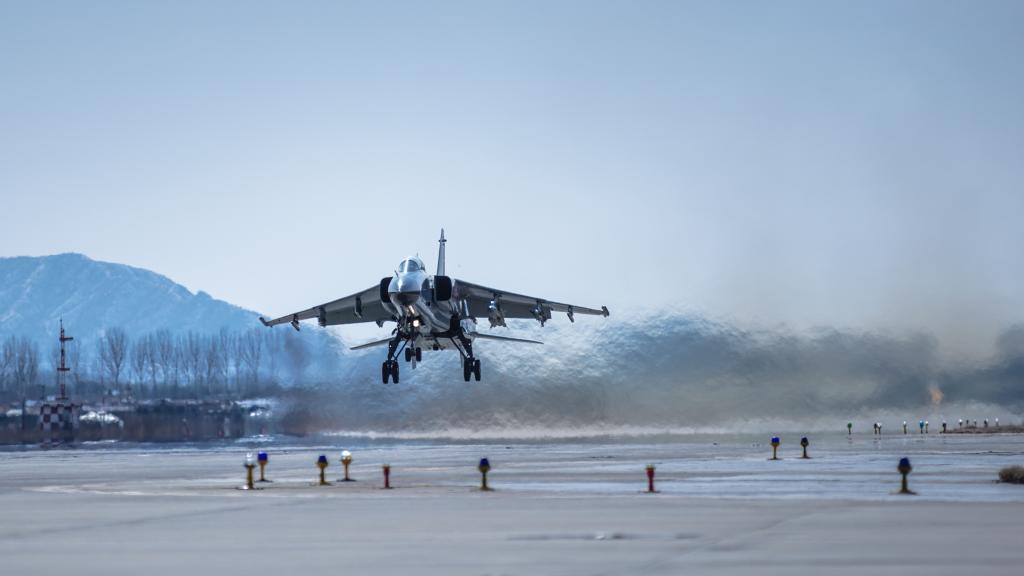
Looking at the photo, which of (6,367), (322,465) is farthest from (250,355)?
(322,465)

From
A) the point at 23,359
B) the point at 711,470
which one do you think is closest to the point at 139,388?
the point at 23,359

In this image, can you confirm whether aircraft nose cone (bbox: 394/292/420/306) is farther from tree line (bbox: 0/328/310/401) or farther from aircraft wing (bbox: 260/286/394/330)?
tree line (bbox: 0/328/310/401)

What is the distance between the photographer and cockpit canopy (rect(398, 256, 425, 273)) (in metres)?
49.6

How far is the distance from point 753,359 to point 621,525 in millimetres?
46532

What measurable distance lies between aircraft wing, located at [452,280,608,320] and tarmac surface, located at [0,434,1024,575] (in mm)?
17167

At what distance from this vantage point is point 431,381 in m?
68.1

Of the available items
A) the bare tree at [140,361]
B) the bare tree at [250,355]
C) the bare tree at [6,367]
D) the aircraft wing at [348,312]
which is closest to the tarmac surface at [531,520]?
the aircraft wing at [348,312]

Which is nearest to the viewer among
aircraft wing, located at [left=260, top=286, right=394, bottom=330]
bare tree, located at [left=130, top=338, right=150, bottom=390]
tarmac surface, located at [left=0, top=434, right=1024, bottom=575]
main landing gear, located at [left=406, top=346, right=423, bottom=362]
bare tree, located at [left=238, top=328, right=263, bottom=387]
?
tarmac surface, located at [left=0, top=434, right=1024, bottom=575]

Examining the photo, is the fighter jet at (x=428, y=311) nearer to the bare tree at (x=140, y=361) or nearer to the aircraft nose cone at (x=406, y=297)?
the aircraft nose cone at (x=406, y=297)

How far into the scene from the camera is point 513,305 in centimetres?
6294

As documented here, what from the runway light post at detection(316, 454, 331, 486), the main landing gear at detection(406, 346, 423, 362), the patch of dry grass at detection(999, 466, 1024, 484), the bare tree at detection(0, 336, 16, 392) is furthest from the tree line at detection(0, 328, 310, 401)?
the patch of dry grass at detection(999, 466, 1024, 484)

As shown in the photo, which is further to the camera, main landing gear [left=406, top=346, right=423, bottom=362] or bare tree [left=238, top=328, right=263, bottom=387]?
bare tree [left=238, top=328, right=263, bottom=387]

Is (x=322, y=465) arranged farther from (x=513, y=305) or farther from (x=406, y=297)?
(x=513, y=305)

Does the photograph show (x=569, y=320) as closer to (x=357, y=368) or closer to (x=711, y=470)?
(x=357, y=368)
